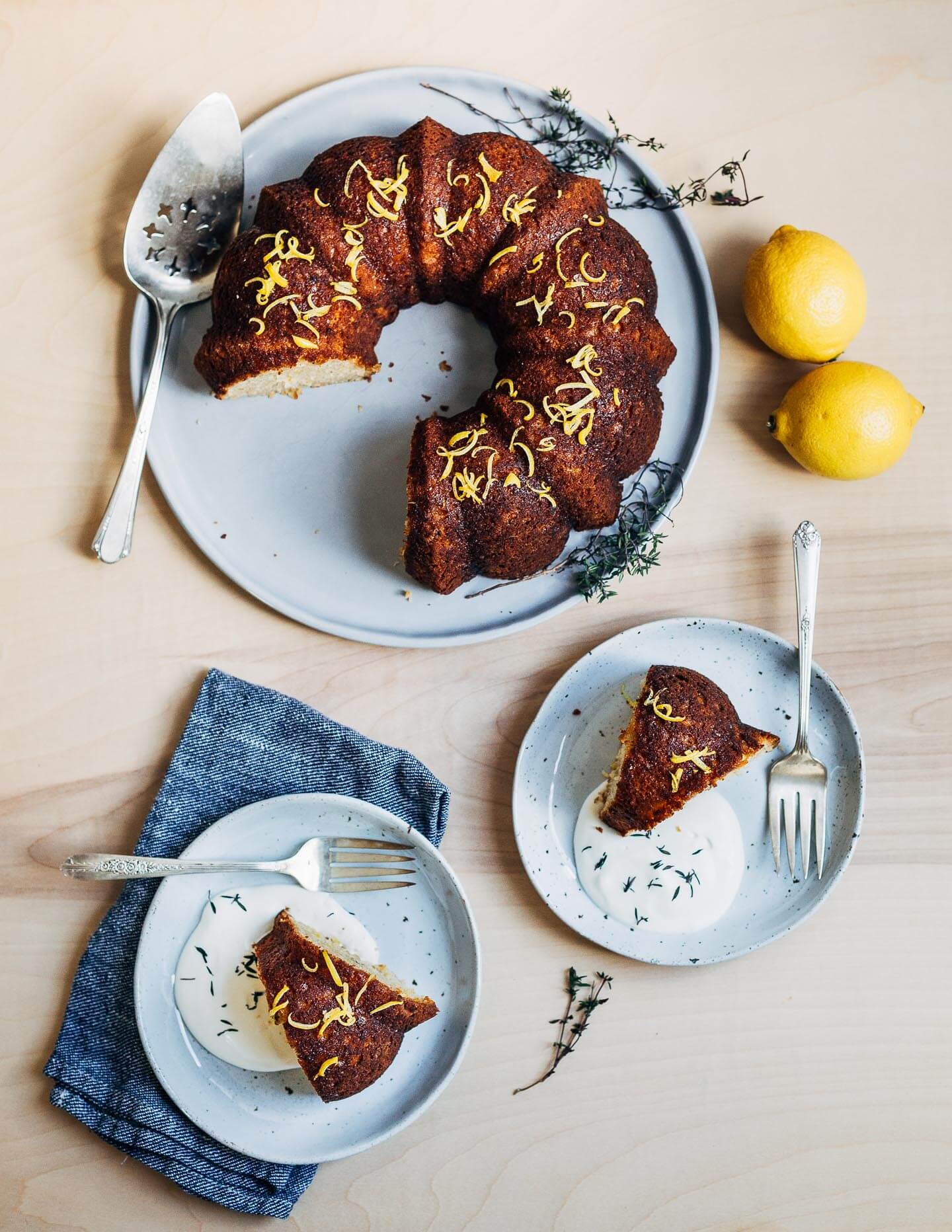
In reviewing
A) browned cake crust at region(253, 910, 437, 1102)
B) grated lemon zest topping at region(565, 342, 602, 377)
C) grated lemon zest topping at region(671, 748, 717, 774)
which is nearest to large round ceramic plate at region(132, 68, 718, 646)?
grated lemon zest topping at region(565, 342, 602, 377)

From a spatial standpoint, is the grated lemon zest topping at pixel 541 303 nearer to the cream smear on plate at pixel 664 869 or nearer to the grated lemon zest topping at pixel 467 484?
the grated lemon zest topping at pixel 467 484

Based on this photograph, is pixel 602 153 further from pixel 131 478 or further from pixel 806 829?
pixel 806 829

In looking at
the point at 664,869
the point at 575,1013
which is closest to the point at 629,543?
the point at 664,869

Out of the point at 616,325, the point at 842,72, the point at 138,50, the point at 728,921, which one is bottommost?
the point at 728,921

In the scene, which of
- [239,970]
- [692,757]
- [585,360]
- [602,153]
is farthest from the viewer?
[602,153]

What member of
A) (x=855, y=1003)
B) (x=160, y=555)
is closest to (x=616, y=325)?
(x=160, y=555)

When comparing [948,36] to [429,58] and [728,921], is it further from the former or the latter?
[728,921]

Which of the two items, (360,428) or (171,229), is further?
(360,428)
